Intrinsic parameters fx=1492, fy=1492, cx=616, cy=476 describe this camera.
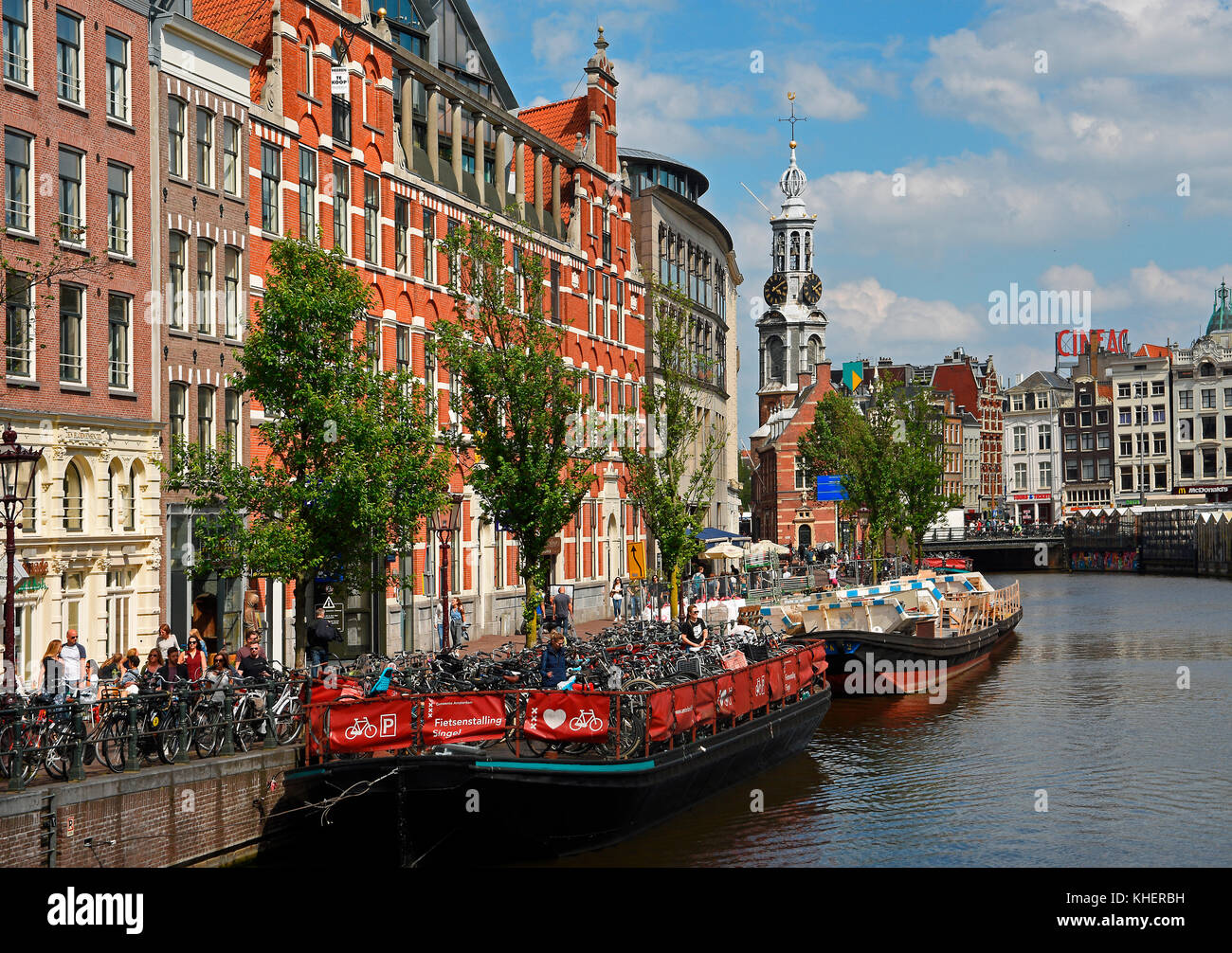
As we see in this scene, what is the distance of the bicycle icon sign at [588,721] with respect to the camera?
20.9m

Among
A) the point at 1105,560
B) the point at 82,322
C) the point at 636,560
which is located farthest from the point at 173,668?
the point at 1105,560

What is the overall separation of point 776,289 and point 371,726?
148 m

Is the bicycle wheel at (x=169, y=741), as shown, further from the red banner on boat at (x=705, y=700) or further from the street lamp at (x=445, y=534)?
the street lamp at (x=445, y=534)

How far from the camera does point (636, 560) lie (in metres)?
52.7

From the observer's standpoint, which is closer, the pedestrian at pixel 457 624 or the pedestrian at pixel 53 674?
the pedestrian at pixel 53 674

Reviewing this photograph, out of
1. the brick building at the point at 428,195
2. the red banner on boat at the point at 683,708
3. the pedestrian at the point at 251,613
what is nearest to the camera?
the red banner on boat at the point at 683,708

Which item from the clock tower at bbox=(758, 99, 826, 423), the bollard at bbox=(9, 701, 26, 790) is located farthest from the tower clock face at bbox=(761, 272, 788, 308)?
the bollard at bbox=(9, 701, 26, 790)

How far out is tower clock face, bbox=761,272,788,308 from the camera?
542 ft

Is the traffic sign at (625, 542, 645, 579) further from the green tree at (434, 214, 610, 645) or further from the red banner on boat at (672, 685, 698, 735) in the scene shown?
the red banner on boat at (672, 685, 698, 735)

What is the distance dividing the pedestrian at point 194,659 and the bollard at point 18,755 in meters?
6.05

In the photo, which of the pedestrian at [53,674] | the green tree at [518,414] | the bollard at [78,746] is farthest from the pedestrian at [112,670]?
the green tree at [518,414]

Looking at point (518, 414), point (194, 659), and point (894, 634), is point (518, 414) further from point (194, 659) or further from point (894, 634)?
point (894, 634)
